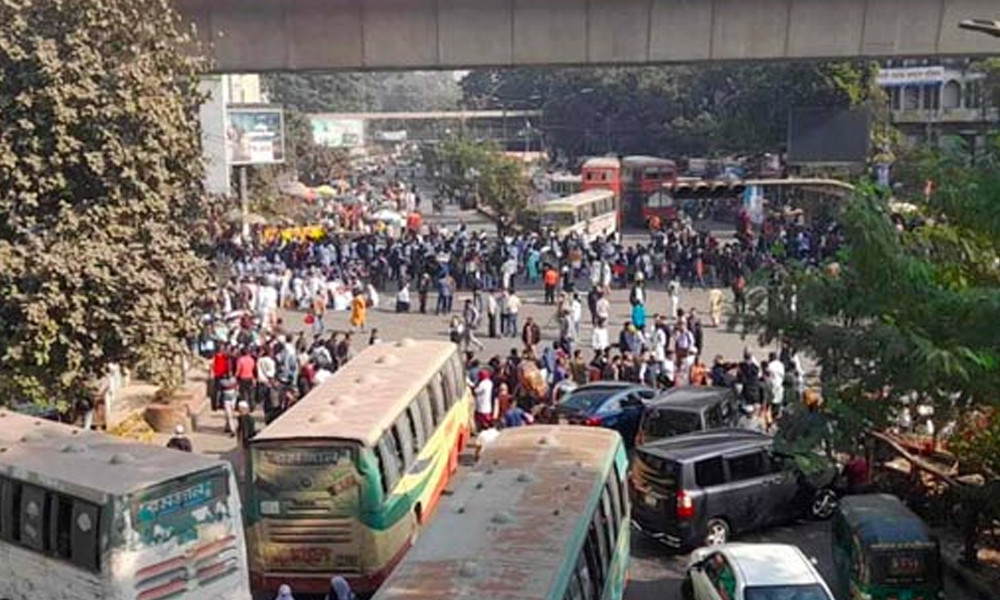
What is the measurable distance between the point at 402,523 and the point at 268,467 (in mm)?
1777

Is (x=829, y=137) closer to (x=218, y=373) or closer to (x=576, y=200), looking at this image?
(x=576, y=200)

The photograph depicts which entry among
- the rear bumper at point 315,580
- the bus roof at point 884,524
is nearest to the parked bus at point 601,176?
the bus roof at point 884,524

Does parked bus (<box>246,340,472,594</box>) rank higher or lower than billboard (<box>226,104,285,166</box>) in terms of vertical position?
lower

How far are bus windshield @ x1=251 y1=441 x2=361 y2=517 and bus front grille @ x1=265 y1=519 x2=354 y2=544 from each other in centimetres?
8

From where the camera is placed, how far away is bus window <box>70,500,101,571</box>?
35.6 ft

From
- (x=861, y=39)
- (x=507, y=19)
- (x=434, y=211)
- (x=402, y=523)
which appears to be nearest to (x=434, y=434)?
(x=402, y=523)

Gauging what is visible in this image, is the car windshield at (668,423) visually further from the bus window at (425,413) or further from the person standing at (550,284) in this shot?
the person standing at (550,284)

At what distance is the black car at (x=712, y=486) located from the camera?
563 inches

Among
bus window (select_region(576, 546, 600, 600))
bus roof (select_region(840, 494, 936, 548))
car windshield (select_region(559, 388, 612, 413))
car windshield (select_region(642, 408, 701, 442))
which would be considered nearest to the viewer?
bus window (select_region(576, 546, 600, 600))

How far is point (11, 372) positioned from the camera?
15.4 meters

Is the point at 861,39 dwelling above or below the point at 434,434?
above

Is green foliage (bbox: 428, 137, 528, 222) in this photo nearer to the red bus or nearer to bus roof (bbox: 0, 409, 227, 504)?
the red bus

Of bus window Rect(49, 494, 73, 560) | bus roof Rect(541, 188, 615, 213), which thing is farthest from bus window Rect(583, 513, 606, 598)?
bus roof Rect(541, 188, 615, 213)

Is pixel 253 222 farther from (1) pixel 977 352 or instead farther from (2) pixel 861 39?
(1) pixel 977 352
